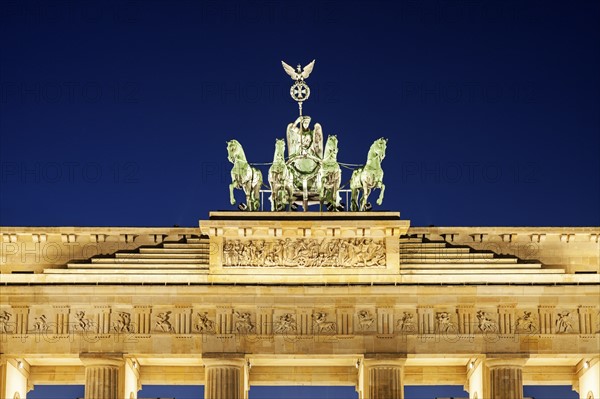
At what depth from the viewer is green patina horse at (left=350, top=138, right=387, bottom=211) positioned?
185 feet

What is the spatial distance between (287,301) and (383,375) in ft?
13.3

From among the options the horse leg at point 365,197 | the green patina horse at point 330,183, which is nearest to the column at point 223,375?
the green patina horse at point 330,183

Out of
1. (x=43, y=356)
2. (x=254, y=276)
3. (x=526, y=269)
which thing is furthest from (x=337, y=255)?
(x=43, y=356)

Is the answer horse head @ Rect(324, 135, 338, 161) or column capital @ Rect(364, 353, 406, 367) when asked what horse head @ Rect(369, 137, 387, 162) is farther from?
column capital @ Rect(364, 353, 406, 367)

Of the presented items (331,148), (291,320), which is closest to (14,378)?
(291,320)

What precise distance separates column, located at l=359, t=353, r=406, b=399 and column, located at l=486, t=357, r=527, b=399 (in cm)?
300

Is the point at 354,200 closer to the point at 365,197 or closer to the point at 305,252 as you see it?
the point at 365,197

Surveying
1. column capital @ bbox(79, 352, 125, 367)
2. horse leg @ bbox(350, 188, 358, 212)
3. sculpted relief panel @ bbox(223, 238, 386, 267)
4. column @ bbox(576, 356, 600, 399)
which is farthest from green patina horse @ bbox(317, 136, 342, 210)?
column @ bbox(576, 356, 600, 399)

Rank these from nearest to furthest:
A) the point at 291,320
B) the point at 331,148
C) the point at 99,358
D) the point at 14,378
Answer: the point at 99,358
the point at 291,320
the point at 14,378
the point at 331,148

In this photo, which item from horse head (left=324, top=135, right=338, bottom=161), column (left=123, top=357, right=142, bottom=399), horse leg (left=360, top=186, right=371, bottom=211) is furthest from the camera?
horse head (left=324, top=135, right=338, bottom=161)

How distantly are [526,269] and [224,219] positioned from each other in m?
10.4

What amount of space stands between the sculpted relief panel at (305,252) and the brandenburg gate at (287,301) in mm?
45

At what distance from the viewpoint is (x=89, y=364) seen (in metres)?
54.0

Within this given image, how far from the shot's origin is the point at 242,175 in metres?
56.7
